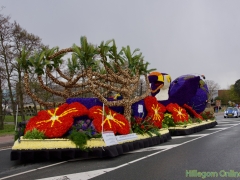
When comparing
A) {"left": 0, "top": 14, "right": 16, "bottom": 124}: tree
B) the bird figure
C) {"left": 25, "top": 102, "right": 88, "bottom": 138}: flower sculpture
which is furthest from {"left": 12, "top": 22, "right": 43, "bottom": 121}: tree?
{"left": 25, "top": 102, "right": 88, "bottom": 138}: flower sculpture

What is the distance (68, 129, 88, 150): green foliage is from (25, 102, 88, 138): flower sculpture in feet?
1.57

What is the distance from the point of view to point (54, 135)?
351 inches

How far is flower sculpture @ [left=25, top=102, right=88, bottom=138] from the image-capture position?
9.04 metres

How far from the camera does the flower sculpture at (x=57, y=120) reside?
904 centimetres

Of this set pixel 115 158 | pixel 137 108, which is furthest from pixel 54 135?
pixel 137 108

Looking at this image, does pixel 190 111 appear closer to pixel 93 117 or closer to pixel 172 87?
pixel 172 87

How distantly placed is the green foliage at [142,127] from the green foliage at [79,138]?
277 cm

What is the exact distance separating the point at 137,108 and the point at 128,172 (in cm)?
543

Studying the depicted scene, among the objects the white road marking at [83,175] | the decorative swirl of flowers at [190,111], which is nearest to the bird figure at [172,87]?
the decorative swirl of flowers at [190,111]

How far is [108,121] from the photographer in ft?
32.2

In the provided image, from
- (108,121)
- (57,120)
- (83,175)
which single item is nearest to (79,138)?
(57,120)

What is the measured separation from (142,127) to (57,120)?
339cm

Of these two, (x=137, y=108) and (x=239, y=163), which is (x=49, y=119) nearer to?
(x=137, y=108)

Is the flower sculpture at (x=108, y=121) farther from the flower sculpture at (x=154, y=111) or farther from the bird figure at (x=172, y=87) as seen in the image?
the bird figure at (x=172, y=87)
